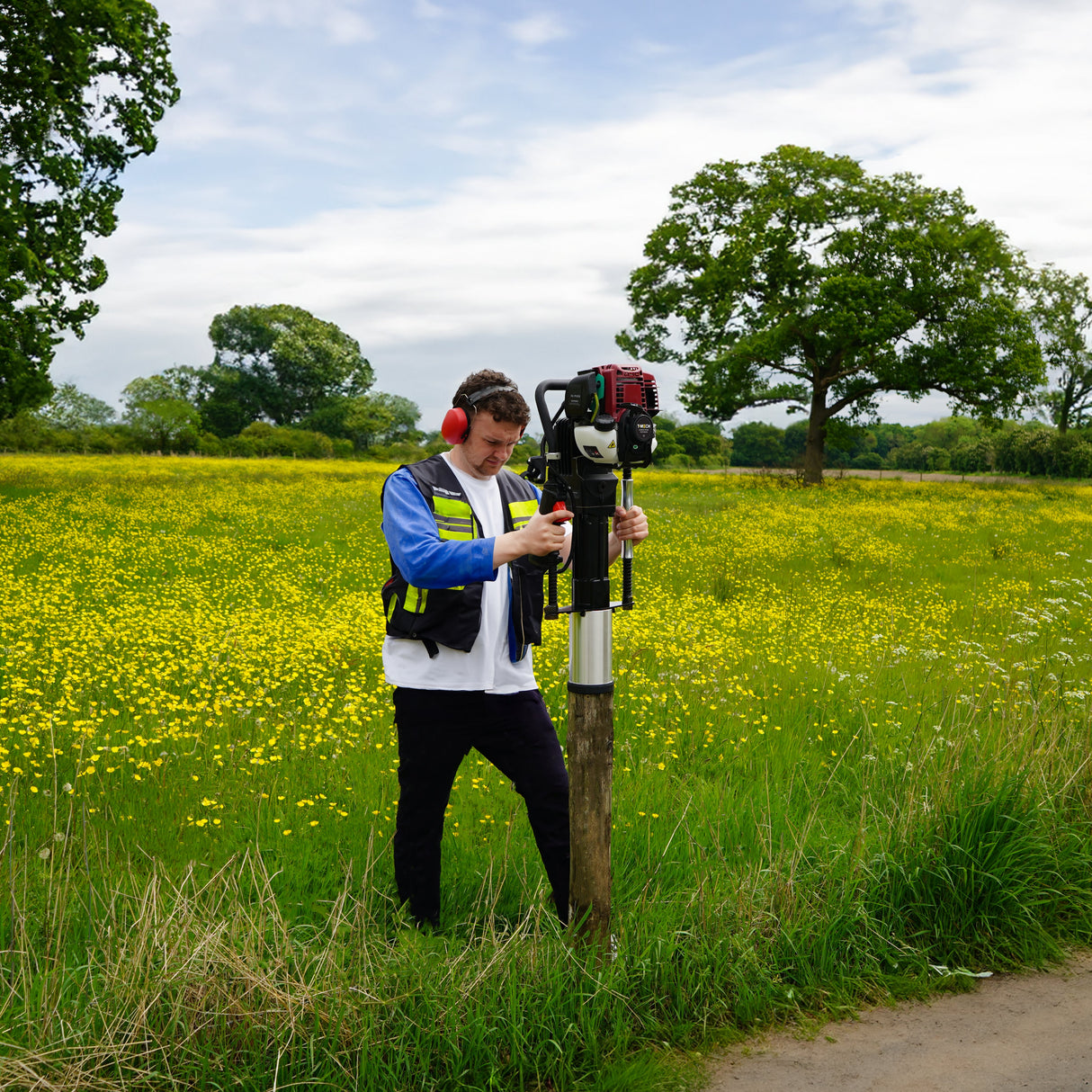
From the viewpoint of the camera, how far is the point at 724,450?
263 feet

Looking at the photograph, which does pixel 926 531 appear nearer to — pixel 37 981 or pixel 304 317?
pixel 37 981

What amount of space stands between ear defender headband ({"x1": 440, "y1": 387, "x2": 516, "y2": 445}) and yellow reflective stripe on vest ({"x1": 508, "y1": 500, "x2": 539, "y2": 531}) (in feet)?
1.39

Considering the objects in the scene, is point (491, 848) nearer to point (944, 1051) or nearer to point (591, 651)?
point (591, 651)

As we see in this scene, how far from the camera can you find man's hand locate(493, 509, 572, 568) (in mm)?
3361

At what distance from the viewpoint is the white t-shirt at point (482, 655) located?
388 cm

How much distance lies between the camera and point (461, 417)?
3764 millimetres

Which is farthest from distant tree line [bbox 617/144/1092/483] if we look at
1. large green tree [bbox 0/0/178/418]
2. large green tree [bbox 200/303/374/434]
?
large green tree [bbox 200/303/374/434]

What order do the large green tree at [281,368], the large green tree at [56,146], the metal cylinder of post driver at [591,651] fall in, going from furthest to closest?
the large green tree at [281,368] → the large green tree at [56,146] → the metal cylinder of post driver at [591,651]

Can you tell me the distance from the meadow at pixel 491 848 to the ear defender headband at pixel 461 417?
1.82m

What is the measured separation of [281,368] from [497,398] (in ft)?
309

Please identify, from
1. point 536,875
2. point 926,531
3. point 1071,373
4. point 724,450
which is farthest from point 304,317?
point 536,875

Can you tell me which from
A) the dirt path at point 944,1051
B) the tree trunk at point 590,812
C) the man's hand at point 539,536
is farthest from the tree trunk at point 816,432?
the man's hand at point 539,536

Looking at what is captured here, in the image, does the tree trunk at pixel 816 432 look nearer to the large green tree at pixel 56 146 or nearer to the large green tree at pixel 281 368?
the large green tree at pixel 56 146

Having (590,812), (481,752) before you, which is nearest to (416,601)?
(481,752)
